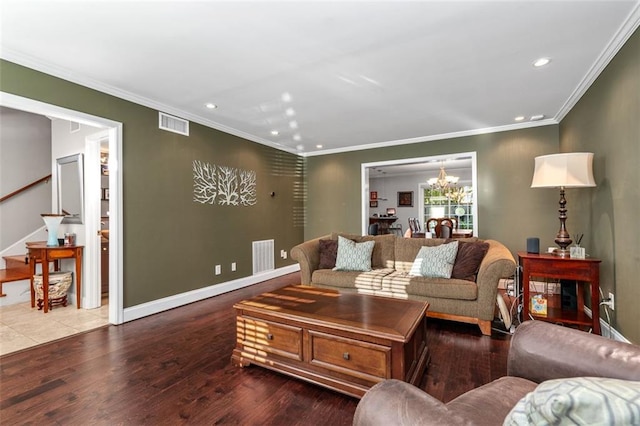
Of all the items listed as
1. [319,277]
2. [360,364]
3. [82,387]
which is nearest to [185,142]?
[319,277]

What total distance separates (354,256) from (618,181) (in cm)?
253

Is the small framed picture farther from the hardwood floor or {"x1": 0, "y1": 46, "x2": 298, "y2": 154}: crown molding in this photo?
the hardwood floor

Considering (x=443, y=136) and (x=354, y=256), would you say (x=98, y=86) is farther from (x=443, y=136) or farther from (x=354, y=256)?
(x=443, y=136)

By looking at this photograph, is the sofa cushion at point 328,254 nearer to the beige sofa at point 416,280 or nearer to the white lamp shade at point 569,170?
the beige sofa at point 416,280

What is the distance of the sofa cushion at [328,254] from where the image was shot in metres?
3.84

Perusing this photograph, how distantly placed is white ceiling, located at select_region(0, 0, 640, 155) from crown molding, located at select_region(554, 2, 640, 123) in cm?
1

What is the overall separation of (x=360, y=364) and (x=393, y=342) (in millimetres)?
268

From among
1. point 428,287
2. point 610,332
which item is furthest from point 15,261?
point 610,332

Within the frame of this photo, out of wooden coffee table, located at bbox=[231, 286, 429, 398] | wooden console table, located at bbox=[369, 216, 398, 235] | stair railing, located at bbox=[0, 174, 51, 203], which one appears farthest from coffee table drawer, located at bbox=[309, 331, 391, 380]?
wooden console table, located at bbox=[369, 216, 398, 235]

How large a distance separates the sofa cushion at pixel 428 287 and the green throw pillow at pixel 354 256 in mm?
361

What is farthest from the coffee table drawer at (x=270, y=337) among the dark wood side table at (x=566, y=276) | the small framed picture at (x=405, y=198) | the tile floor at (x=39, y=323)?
the small framed picture at (x=405, y=198)

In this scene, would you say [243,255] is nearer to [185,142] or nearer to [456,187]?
[185,142]

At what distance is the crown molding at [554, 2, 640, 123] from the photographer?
6.56 ft

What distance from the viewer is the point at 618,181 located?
2393mm
